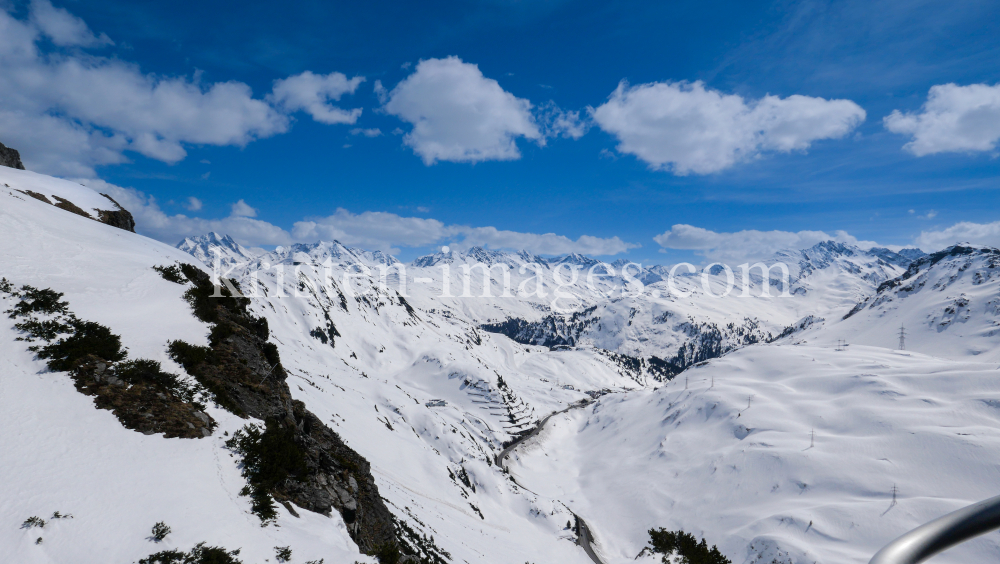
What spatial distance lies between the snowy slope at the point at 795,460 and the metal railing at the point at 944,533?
6047 centimetres

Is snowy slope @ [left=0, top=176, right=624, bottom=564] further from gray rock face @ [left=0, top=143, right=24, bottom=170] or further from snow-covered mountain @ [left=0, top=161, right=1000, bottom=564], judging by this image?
gray rock face @ [left=0, top=143, right=24, bottom=170]

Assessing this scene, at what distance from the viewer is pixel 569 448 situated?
126312 millimetres

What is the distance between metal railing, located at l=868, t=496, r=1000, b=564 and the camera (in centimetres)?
321

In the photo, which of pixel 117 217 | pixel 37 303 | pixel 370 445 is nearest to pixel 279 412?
pixel 37 303

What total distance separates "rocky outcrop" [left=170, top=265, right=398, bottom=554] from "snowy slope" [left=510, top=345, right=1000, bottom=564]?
53172mm

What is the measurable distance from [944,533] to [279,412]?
25339 millimetres

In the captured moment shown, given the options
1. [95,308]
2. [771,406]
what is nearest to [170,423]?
[95,308]

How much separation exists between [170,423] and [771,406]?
359 ft

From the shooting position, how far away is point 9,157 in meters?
42.4

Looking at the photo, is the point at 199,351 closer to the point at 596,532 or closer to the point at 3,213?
the point at 3,213

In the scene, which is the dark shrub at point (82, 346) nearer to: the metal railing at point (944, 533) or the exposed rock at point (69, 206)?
the exposed rock at point (69, 206)

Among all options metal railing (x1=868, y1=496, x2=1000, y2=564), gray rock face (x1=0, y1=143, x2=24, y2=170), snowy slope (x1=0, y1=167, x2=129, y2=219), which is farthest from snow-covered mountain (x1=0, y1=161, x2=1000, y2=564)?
metal railing (x1=868, y1=496, x2=1000, y2=564)

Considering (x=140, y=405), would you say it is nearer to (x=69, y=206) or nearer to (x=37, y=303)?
(x=37, y=303)

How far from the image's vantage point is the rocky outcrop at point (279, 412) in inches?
732
